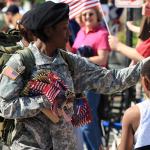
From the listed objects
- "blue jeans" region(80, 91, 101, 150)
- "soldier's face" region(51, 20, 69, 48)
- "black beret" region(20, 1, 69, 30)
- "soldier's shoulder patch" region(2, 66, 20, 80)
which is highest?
"black beret" region(20, 1, 69, 30)

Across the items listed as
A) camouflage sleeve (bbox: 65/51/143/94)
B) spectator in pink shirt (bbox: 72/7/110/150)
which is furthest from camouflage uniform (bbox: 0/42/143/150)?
spectator in pink shirt (bbox: 72/7/110/150)

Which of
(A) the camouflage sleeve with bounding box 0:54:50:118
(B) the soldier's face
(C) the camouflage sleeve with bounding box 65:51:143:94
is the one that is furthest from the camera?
Result: (C) the camouflage sleeve with bounding box 65:51:143:94

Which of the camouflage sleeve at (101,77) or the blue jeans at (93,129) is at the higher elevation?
the camouflage sleeve at (101,77)

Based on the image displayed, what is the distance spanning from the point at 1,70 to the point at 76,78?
20.6 inches

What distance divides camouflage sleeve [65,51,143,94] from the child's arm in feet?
2.58

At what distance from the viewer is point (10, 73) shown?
4.25 m

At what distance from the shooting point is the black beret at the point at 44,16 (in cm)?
426


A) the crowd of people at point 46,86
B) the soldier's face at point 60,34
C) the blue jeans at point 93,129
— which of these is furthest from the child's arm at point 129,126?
the blue jeans at point 93,129

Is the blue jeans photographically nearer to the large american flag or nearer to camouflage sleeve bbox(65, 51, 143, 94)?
the large american flag

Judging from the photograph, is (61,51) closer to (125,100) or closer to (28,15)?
(28,15)

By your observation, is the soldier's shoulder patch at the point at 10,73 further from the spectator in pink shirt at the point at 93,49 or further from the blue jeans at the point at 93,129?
the blue jeans at the point at 93,129

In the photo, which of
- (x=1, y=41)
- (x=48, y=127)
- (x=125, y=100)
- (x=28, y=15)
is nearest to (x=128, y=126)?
(x=48, y=127)

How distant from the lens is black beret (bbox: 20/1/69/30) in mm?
4262

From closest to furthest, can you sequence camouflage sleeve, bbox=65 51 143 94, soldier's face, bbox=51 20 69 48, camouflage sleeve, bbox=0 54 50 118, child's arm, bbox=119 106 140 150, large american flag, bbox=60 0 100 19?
child's arm, bbox=119 106 140 150
camouflage sleeve, bbox=0 54 50 118
soldier's face, bbox=51 20 69 48
camouflage sleeve, bbox=65 51 143 94
large american flag, bbox=60 0 100 19
